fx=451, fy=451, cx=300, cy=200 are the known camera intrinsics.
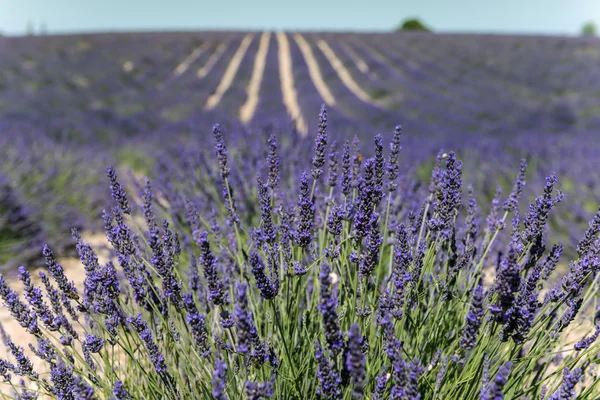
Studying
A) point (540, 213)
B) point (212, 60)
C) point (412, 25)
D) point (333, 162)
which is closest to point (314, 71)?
point (212, 60)

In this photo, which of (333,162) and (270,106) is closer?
(333,162)

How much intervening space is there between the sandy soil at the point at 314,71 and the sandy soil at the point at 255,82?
2242 millimetres

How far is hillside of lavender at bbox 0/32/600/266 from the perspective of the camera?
496 cm

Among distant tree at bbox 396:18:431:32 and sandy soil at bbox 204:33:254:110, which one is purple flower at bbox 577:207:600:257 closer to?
sandy soil at bbox 204:33:254:110

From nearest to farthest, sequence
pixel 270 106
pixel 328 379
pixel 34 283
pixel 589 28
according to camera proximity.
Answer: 1. pixel 328 379
2. pixel 34 283
3. pixel 270 106
4. pixel 589 28

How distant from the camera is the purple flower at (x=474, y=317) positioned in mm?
1139

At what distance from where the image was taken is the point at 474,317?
1.16 metres

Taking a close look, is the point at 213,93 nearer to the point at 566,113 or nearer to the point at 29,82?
the point at 29,82

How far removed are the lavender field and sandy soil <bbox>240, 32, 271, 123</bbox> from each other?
29cm

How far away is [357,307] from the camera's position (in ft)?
4.79

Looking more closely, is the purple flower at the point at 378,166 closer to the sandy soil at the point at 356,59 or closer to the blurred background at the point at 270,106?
the blurred background at the point at 270,106

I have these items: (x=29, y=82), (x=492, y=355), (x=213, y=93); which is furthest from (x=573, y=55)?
(x=492, y=355)

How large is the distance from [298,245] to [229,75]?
2022 cm

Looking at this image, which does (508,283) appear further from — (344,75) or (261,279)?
(344,75)
